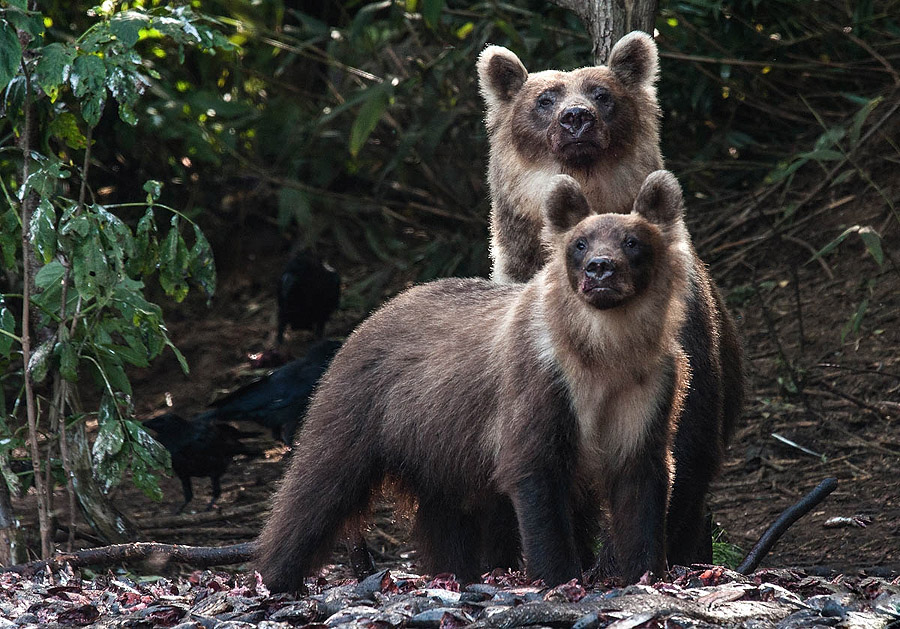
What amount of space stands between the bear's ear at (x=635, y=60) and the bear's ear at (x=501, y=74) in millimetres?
496

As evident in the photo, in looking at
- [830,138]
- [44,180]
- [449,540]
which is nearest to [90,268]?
[44,180]

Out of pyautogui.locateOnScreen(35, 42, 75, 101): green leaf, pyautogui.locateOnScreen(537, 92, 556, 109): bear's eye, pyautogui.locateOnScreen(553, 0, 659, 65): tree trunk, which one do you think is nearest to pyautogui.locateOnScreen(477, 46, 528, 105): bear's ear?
pyautogui.locateOnScreen(537, 92, 556, 109): bear's eye

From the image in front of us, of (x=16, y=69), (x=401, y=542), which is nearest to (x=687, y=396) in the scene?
(x=401, y=542)

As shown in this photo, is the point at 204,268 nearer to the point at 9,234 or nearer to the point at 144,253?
the point at 144,253

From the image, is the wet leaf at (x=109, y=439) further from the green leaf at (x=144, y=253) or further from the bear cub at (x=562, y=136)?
the bear cub at (x=562, y=136)

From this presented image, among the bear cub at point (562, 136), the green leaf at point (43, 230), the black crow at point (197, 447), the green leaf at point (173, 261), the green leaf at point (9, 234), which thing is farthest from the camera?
the black crow at point (197, 447)

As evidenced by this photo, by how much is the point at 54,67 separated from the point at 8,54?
0.26m

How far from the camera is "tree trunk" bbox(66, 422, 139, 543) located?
6.37 m

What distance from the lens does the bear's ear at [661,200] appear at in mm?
4707

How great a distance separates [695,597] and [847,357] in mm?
4443

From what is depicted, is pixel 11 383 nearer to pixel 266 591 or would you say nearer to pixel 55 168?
pixel 55 168

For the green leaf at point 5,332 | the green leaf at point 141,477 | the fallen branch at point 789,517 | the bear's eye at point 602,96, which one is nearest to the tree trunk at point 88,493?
the green leaf at point 141,477

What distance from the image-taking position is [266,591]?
5066mm

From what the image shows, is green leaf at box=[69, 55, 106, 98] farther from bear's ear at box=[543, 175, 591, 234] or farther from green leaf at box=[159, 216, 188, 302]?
bear's ear at box=[543, 175, 591, 234]
